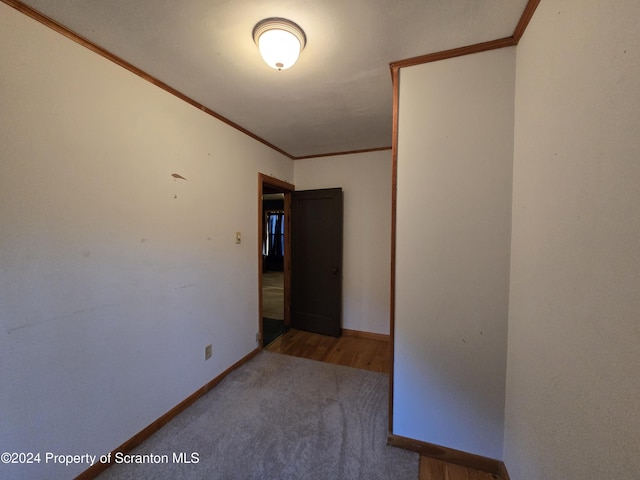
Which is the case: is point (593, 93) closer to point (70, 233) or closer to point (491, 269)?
point (491, 269)

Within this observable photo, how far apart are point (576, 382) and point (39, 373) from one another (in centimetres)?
225

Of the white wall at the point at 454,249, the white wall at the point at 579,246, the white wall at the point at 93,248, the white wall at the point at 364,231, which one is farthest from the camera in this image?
the white wall at the point at 364,231

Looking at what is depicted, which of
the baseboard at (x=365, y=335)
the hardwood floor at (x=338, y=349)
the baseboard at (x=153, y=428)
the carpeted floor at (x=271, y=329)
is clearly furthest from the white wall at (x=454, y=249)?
the carpeted floor at (x=271, y=329)

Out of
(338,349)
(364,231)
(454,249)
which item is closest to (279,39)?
(454,249)

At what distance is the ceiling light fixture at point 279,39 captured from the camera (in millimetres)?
1270

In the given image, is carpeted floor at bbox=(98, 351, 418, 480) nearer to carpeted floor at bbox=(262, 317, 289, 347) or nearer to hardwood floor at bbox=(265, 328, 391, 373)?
hardwood floor at bbox=(265, 328, 391, 373)

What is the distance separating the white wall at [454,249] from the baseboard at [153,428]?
161cm

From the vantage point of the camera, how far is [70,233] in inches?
52.8

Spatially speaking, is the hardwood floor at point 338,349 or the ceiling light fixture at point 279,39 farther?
the hardwood floor at point 338,349

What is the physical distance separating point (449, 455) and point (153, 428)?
1.96m

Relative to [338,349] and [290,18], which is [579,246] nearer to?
[290,18]

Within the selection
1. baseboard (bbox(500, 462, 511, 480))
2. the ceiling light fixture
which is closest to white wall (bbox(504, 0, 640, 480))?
baseboard (bbox(500, 462, 511, 480))

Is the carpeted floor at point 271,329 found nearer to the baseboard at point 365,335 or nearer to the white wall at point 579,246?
the baseboard at point 365,335

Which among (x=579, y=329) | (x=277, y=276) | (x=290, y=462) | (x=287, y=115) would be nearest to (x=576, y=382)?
(x=579, y=329)
